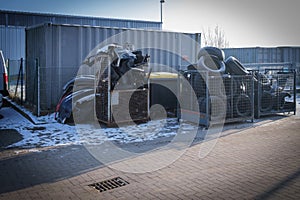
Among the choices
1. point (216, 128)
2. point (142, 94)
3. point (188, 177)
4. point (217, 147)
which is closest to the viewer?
point (188, 177)

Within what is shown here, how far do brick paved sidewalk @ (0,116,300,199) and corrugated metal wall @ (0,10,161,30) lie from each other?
2914cm

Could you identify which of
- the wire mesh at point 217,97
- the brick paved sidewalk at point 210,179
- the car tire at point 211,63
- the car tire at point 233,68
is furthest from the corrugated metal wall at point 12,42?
the brick paved sidewalk at point 210,179

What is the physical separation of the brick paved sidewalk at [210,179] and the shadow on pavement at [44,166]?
252 millimetres

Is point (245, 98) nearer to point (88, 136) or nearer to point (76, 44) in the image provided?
point (88, 136)

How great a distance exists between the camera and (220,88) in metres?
10.7

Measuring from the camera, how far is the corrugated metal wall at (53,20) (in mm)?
37594

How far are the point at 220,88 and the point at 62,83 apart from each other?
559 centimetres

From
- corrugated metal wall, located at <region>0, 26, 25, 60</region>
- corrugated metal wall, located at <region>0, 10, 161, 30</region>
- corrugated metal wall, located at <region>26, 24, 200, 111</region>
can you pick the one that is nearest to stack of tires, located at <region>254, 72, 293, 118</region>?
corrugated metal wall, located at <region>26, 24, 200, 111</region>

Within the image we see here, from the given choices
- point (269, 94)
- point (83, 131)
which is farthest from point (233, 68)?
point (83, 131)

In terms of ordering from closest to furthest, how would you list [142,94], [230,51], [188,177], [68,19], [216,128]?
[188,177] < [216,128] < [142,94] < [230,51] < [68,19]

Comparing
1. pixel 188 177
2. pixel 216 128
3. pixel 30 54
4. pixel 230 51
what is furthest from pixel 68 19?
pixel 188 177

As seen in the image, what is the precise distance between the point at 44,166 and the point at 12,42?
101 feet

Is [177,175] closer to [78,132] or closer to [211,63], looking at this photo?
[78,132]

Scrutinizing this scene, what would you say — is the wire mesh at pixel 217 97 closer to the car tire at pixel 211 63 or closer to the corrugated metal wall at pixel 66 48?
the car tire at pixel 211 63
